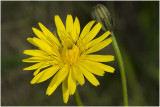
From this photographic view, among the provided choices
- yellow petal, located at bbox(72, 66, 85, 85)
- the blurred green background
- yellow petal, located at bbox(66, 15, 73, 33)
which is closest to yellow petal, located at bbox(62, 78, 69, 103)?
yellow petal, located at bbox(72, 66, 85, 85)

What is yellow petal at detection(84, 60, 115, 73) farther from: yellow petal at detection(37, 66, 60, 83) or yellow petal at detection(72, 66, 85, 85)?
yellow petal at detection(37, 66, 60, 83)

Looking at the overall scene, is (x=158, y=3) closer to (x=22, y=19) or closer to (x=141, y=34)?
(x=141, y=34)

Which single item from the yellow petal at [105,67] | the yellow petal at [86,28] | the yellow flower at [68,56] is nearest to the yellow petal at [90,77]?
the yellow flower at [68,56]

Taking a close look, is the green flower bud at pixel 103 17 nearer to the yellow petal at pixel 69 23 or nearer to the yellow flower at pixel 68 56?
the yellow flower at pixel 68 56

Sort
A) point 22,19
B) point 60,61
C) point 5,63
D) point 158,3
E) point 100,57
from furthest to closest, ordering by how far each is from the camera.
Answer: point 22,19
point 5,63
point 158,3
point 60,61
point 100,57

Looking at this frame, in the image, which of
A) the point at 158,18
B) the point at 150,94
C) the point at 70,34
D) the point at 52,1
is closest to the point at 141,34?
the point at 158,18
